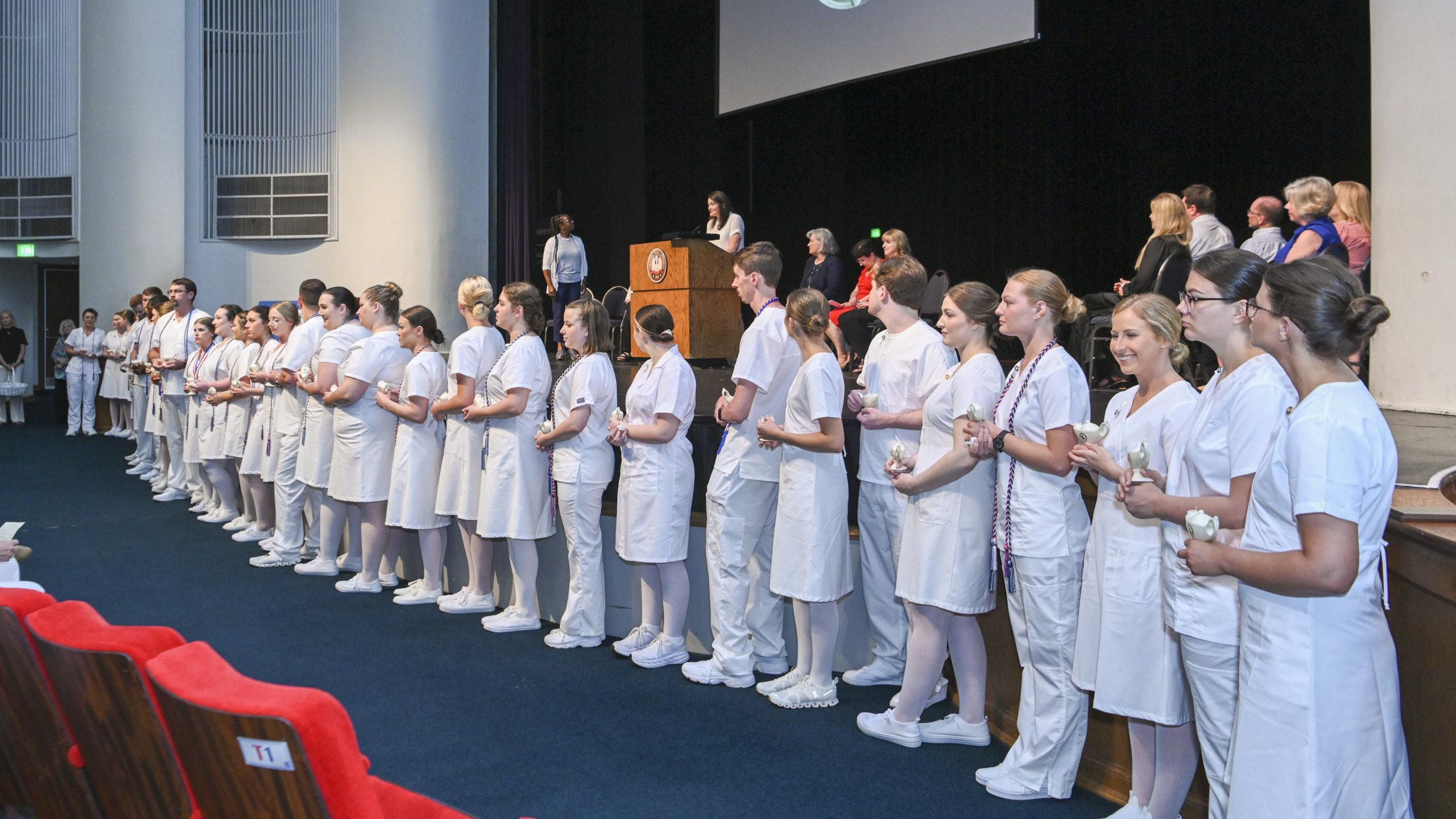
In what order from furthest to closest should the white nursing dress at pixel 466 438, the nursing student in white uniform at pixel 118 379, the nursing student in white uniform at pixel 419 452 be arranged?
1. the nursing student in white uniform at pixel 118 379
2. the nursing student in white uniform at pixel 419 452
3. the white nursing dress at pixel 466 438

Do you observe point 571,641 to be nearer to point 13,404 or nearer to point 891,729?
point 891,729


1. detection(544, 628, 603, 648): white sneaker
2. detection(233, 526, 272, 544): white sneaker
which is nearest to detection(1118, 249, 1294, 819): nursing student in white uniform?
detection(544, 628, 603, 648): white sneaker

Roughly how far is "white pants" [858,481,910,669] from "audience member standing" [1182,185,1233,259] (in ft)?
9.33

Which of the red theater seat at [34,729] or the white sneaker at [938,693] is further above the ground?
the red theater seat at [34,729]

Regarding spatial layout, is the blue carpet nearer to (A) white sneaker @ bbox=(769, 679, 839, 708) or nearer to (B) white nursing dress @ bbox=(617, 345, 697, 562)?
(A) white sneaker @ bbox=(769, 679, 839, 708)

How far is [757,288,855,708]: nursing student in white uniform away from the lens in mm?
3910

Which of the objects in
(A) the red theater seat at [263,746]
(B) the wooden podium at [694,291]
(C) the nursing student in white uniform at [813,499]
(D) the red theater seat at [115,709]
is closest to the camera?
(A) the red theater seat at [263,746]

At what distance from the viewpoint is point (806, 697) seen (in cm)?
404

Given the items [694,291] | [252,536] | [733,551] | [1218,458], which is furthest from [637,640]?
[252,536]

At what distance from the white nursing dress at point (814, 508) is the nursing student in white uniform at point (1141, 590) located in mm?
1154

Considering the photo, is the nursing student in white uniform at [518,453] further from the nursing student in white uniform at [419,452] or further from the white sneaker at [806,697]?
the white sneaker at [806,697]

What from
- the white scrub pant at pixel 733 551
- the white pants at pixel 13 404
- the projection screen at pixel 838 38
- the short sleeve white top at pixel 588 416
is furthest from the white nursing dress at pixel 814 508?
the white pants at pixel 13 404

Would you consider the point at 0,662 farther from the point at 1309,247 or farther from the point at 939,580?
the point at 1309,247

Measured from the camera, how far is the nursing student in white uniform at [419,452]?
5.52 metres
